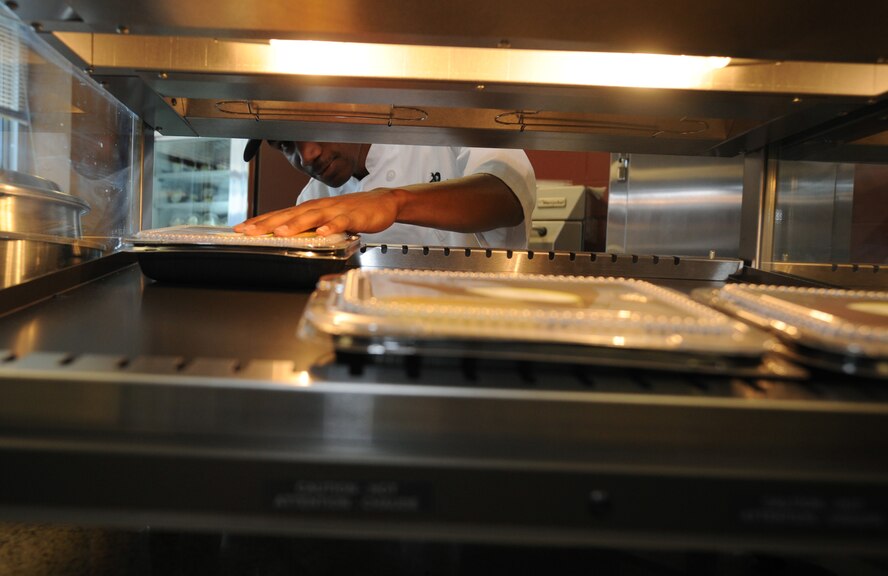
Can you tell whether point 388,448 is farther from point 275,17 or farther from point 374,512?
point 275,17

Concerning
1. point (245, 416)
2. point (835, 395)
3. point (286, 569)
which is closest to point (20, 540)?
point (286, 569)

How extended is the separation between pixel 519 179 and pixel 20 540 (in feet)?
4.00

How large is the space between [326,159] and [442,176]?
0.38 metres

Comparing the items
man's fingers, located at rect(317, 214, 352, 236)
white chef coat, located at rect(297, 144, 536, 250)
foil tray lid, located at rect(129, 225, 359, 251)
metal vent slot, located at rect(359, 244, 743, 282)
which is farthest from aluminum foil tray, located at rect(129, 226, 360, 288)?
white chef coat, located at rect(297, 144, 536, 250)

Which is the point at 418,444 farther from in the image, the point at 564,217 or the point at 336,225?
the point at 564,217

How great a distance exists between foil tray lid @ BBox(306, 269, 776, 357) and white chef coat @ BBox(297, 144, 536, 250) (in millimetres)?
950

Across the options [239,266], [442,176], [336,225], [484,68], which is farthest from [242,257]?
[442,176]

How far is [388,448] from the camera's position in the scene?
322mm

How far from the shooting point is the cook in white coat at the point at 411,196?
2.77 ft

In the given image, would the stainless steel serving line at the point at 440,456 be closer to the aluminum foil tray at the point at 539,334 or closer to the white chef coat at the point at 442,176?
the aluminum foil tray at the point at 539,334

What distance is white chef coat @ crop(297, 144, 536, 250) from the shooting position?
152 cm

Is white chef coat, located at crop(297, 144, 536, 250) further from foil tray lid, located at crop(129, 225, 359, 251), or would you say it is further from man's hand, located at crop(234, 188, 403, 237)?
foil tray lid, located at crop(129, 225, 359, 251)

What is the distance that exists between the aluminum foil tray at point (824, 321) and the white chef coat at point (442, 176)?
36.1 inches

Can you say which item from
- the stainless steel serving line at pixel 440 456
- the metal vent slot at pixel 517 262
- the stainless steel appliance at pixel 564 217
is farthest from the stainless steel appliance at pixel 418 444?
the stainless steel appliance at pixel 564 217
